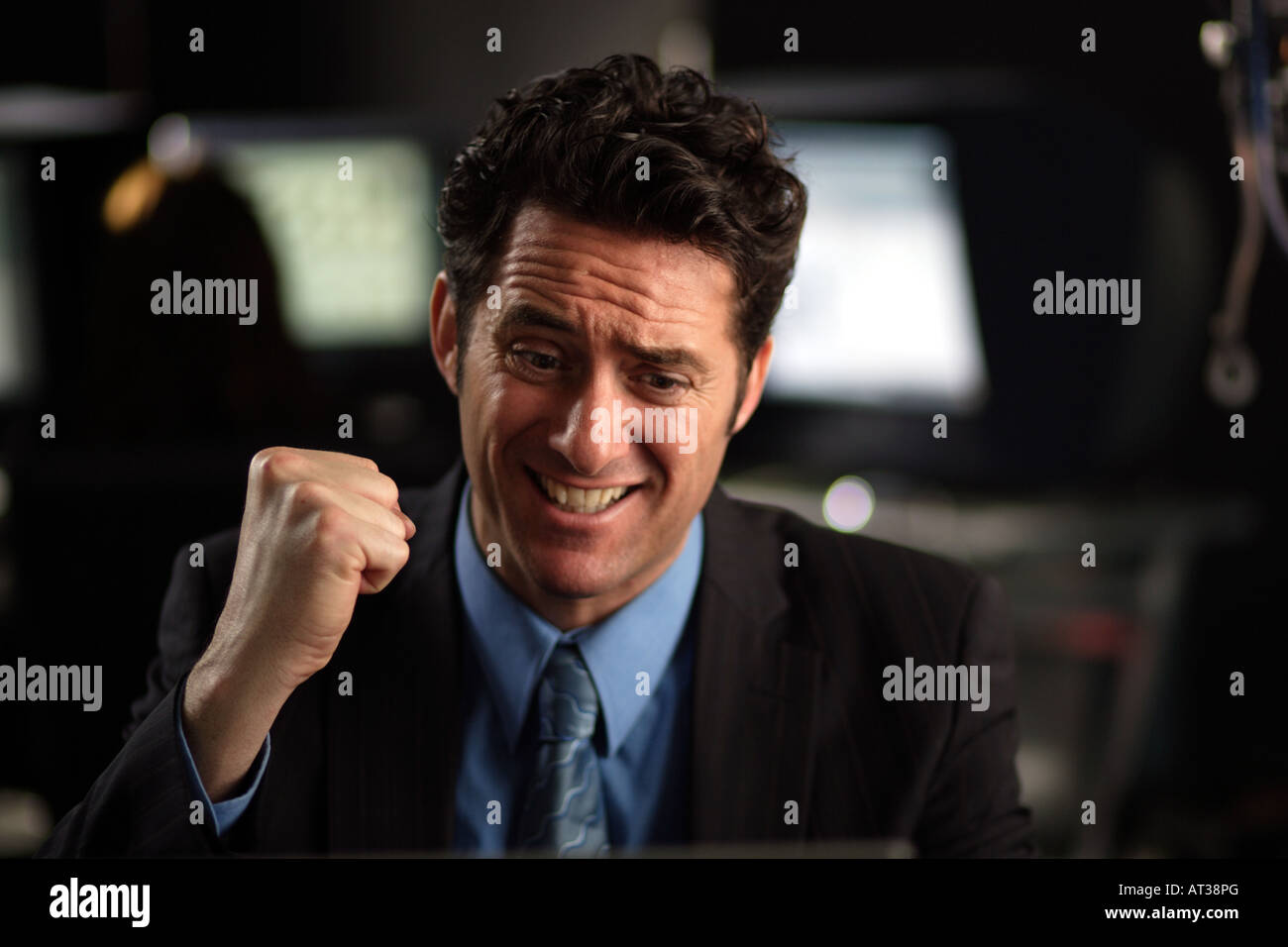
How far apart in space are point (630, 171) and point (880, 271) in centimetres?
164

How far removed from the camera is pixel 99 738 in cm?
69

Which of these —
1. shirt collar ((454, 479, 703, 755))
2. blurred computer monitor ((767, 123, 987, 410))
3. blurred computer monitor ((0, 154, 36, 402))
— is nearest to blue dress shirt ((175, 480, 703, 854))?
shirt collar ((454, 479, 703, 755))

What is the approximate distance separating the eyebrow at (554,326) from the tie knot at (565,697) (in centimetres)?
18

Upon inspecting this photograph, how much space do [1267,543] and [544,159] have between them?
1.74 m

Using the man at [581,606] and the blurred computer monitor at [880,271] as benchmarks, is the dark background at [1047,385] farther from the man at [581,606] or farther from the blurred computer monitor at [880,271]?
the man at [581,606]

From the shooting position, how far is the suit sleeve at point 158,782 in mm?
627

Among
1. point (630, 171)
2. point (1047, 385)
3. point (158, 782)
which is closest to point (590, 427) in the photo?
point (630, 171)

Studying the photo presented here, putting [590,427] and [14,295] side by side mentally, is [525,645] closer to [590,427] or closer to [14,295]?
[590,427]

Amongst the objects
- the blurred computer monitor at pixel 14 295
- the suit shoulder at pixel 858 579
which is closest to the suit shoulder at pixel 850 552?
the suit shoulder at pixel 858 579

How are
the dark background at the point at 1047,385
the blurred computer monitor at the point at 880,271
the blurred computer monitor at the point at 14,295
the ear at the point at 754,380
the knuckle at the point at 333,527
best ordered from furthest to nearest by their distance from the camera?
the blurred computer monitor at the point at 14,295
the blurred computer monitor at the point at 880,271
the dark background at the point at 1047,385
the ear at the point at 754,380
the knuckle at the point at 333,527

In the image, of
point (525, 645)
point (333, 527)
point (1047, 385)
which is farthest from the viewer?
point (1047, 385)

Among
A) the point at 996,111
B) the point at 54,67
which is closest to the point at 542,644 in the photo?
the point at 54,67

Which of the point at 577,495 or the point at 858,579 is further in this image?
the point at 858,579

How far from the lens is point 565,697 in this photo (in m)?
0.71
